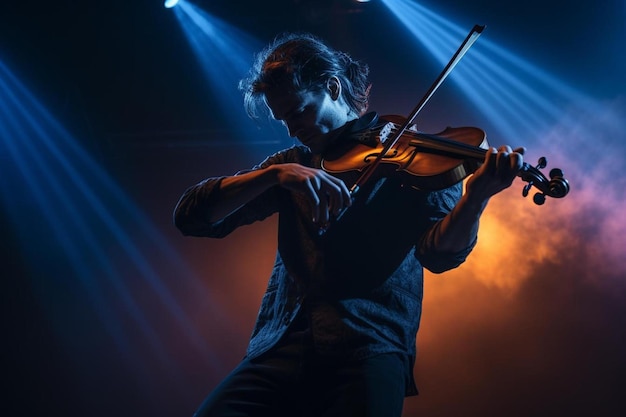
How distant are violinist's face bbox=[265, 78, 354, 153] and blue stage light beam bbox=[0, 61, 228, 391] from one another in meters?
2.28

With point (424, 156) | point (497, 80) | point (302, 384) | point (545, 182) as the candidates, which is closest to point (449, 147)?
point (424, 156)

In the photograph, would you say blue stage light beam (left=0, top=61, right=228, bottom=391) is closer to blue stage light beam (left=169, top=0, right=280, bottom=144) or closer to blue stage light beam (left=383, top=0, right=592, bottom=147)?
blue stage light beam (left=169, top=0, right=280, bottom=144)

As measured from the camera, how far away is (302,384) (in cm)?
133

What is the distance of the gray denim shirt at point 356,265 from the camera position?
4.49 ft

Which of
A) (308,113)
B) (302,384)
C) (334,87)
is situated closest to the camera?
(302,384)

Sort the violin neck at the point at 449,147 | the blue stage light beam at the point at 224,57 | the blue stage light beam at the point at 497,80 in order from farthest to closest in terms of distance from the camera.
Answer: the blue stage light beam at the point at 224,57, the blue stage light beam at the point at 497,80, the violin neck at the point at 449,147

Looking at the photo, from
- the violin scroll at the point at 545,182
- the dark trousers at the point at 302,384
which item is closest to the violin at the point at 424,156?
the violin scroll at the point at 545,182

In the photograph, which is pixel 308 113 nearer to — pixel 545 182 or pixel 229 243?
pixel 545 182

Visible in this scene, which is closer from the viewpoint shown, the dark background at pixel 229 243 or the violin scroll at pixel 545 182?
the violin scroll at pixel 545 182

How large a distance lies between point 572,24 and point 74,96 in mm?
4069

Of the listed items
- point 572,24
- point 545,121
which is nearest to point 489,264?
point 545,121

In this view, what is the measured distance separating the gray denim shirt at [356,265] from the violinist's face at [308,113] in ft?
0.90

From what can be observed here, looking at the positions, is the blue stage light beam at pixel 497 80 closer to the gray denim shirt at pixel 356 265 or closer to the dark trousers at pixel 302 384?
the gray denim shirt at pixel 356 265

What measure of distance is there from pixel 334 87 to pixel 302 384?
3.91ft
